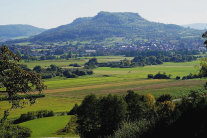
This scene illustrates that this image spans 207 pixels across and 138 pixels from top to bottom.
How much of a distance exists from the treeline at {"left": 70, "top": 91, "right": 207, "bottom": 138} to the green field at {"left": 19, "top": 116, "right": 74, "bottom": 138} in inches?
227

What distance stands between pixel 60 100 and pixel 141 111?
33.7m

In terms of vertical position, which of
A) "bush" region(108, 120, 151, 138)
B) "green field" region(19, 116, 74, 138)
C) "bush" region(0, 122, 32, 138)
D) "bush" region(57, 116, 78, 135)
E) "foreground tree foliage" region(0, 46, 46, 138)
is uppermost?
"foreground tree foliage" region(0, 46, 46, 138)

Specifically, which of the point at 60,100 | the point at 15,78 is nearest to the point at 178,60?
the point at 60,100

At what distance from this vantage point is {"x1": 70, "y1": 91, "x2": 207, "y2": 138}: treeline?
1764cm

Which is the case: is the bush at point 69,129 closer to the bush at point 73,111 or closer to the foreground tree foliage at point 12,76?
the bush at point 73,111

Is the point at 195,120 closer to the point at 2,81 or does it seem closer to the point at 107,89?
the point at 2,81

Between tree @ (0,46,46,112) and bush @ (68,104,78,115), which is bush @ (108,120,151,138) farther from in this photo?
bush @ (68,104,78,115)

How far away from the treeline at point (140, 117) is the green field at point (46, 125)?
5.76m

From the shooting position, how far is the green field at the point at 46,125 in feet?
159

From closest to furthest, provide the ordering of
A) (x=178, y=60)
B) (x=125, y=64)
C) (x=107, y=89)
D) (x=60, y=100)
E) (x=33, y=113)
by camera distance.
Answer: (x=33, y=113) < (x=60, y=100) < (x=107, y=89) < (x=125, y=64) < (x=178, y=60)

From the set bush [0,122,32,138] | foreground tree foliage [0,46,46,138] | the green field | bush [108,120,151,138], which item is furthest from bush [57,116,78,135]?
foreground tree foliage [0,46,46,138]

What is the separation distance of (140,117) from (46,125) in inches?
820

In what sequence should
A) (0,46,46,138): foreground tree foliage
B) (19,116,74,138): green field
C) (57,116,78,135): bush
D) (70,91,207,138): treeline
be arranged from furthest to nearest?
(19,116,74,138): green field, (57,116,78,135): bush, (0,46,46,138): foreground tree foliage, (70,91,207,138): treeline

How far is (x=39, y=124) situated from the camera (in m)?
55.1
